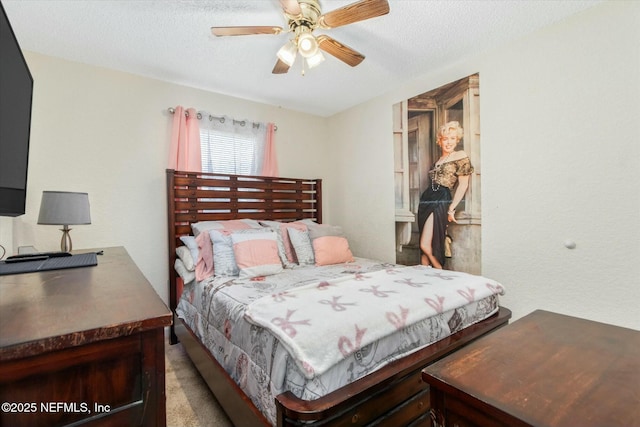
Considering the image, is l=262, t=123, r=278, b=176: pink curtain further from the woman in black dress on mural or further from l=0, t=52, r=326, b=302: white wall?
the woman in black dress on mural

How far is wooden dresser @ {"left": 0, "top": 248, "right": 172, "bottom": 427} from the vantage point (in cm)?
55

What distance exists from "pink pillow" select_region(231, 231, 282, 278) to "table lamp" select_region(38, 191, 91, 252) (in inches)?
42.4

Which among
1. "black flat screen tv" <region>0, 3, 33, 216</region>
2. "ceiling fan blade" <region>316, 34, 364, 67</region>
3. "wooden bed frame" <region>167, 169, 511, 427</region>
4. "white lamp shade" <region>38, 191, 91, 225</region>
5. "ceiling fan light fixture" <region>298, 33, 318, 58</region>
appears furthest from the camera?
"white lamp shade" <region>38, 191, 91, 225</region>

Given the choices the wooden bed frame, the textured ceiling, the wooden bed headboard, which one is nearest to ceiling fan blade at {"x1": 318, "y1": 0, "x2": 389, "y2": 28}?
the textured ceiling

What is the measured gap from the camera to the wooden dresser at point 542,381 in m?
0.67

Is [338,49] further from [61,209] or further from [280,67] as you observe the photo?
[61,209]

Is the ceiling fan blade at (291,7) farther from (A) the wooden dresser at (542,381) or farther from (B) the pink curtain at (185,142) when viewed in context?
(A) the wooden dresser at (542,381)

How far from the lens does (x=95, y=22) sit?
6.40 ft

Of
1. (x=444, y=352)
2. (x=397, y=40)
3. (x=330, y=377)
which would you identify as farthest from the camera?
(x=397, y=40)

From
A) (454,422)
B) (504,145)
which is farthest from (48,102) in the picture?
(504,145)

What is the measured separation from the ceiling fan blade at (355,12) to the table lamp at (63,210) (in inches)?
81.4

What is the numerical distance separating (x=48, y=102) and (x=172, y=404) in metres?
2.49

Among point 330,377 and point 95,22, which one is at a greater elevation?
point 95,22

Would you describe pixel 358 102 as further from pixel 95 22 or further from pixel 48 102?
pixel 48 102
